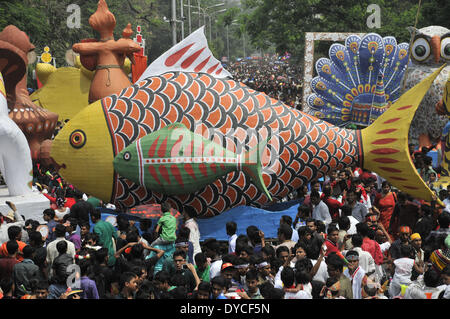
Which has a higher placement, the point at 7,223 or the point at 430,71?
the point at 430,71

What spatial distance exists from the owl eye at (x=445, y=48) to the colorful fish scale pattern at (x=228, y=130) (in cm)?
662

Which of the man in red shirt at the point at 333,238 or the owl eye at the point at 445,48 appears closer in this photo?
the man in red shirt at the point at 333,238

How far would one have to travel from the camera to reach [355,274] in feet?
18.7

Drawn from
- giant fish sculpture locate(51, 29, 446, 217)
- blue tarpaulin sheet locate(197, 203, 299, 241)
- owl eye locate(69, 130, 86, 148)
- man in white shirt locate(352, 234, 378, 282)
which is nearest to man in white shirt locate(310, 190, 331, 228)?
giant fish sculpture locate(51, 29, 446, 217)

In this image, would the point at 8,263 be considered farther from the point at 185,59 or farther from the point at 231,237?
the point at 185,59

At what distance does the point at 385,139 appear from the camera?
27.5 feet

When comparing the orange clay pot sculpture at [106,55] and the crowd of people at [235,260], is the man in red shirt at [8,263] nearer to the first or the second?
the crowd of people at [235,260]

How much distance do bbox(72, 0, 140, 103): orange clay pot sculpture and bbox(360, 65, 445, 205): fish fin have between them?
6027mm

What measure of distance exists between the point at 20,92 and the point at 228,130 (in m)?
6.11

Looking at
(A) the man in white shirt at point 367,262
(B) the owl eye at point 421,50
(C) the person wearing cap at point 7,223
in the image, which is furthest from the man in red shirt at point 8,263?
(B) the owl eye at point 421,50

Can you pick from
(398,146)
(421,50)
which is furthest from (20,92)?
(421,50)

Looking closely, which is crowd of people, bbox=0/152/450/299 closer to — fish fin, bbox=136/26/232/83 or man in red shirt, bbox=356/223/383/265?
man in red shirt, bbox=356/223/383/265

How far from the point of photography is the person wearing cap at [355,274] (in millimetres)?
5648
